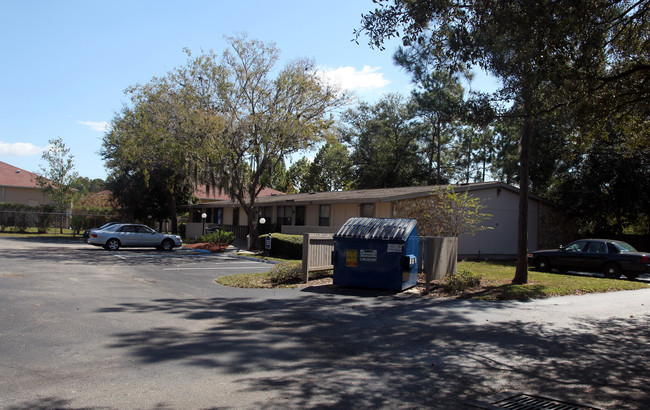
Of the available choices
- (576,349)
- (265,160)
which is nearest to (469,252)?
(265,160)

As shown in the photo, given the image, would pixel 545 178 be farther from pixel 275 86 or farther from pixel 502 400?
pixel 502 400

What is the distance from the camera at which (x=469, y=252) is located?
24.5m

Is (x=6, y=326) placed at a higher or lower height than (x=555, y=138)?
lower

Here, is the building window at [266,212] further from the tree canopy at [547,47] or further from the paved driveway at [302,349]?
the tree canopy at [547,47]

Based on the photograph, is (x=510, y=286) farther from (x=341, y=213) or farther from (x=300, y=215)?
(x=300, y=215)

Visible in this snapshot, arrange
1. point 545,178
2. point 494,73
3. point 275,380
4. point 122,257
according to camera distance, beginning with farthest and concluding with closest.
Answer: point 545,178, point 122,257, point 494,73, point 275,380

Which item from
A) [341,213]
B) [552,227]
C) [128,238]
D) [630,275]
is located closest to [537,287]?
[630,275]

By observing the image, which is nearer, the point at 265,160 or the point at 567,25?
the point at 567,25

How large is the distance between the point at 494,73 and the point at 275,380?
8.80 meters

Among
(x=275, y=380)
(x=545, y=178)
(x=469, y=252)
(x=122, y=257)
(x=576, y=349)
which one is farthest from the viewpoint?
(x=545, y=178)

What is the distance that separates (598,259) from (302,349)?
603 inches

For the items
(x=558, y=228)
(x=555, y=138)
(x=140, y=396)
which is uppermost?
(x=555, y=138)

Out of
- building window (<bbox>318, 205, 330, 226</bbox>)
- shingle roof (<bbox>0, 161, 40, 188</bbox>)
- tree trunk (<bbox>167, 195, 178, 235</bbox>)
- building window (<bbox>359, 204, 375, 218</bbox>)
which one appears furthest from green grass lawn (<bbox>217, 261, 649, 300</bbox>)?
shingle roof (<bbox>0, 161, 40, 188</bbox>)

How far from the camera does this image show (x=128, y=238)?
2548 cm
